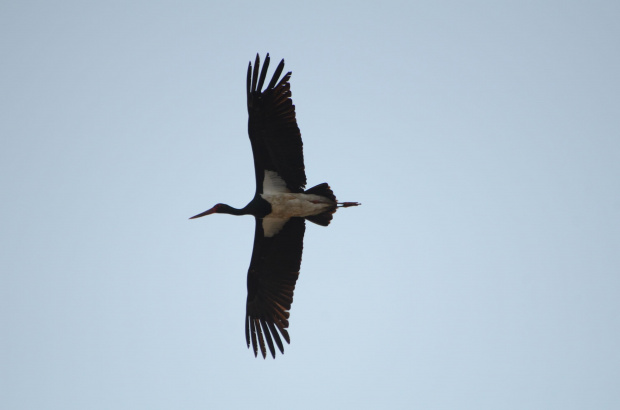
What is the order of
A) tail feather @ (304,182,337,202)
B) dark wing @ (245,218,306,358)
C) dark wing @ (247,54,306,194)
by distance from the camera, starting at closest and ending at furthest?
dark wing @ (247,54,306,194) → tail feather @ (304,182,337,202) → dark wing @ (245,218,306,358)

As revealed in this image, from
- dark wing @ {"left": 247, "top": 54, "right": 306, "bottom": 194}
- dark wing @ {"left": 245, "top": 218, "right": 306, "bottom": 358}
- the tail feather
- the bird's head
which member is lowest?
dark wing @ {"left": 245, "top": 218, "right": 306, "bottom": 358}

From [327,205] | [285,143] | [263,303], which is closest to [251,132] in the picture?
[285,143]

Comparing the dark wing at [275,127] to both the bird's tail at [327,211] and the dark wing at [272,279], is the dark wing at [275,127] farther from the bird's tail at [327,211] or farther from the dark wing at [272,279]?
the dark wing at [272,279]

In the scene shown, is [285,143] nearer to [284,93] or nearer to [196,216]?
[284,93]

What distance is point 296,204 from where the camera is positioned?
1152cm

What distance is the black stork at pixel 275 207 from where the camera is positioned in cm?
1102

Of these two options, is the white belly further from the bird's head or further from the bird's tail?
the bird's head

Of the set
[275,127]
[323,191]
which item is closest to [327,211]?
[323,191]

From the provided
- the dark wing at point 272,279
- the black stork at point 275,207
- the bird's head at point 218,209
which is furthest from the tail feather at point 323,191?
the bird's head at point 218,209

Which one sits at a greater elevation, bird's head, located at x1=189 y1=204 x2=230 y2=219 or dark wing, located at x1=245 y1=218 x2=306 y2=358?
bird's head, located at x1=189 y1=204 x2=230 y2=219

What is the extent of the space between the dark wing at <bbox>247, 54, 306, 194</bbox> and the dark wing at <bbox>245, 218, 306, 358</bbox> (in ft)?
3.24

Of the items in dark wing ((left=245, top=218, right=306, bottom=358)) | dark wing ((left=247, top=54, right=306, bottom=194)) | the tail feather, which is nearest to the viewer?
dark wing ((left=247, top=54, right=306, bottom=194))

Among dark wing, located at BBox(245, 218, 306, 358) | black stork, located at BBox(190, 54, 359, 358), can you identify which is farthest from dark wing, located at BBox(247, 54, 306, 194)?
dark wing, located at BBox(245, 218, 306, 358)

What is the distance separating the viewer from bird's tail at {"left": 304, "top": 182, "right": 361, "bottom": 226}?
11.4 meters
